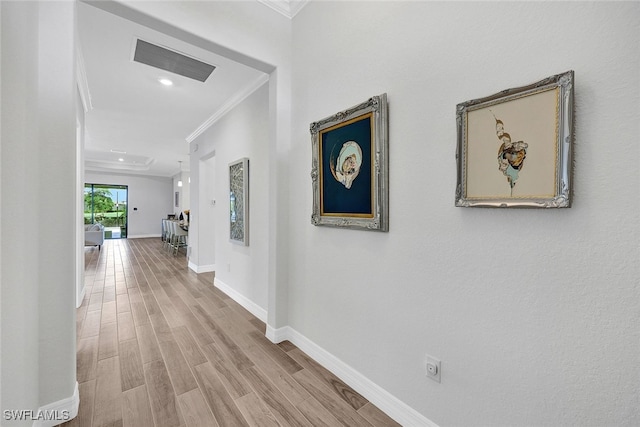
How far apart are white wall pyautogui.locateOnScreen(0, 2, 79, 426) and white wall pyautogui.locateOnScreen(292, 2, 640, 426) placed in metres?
1.59

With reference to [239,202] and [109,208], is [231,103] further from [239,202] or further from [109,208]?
[109,208]

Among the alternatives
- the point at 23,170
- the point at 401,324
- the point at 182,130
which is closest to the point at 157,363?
the point at 23,170

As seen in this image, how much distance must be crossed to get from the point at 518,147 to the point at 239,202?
3.00m

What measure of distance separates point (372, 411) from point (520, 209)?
4.57 ft

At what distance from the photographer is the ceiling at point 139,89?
7.68 ft

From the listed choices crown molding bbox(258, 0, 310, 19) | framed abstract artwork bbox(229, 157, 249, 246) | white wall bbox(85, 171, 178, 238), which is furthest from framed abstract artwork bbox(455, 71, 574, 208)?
white wall bbox(85, 171, 178, 238)

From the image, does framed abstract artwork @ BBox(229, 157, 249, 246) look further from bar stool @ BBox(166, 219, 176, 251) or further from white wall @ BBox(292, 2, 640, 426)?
bar stool @ BBox(166, 219, 176, 251)

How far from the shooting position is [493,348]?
3.86ft

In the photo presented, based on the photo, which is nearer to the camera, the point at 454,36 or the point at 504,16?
the point at 504,16

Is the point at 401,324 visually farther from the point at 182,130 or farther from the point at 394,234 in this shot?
the point at 182,130

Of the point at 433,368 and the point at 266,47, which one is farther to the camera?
the point at 266,47

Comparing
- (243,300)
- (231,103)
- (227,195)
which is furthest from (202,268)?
(231,103)

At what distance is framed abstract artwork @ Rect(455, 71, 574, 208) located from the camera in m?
0.96

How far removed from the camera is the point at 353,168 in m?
1.83
